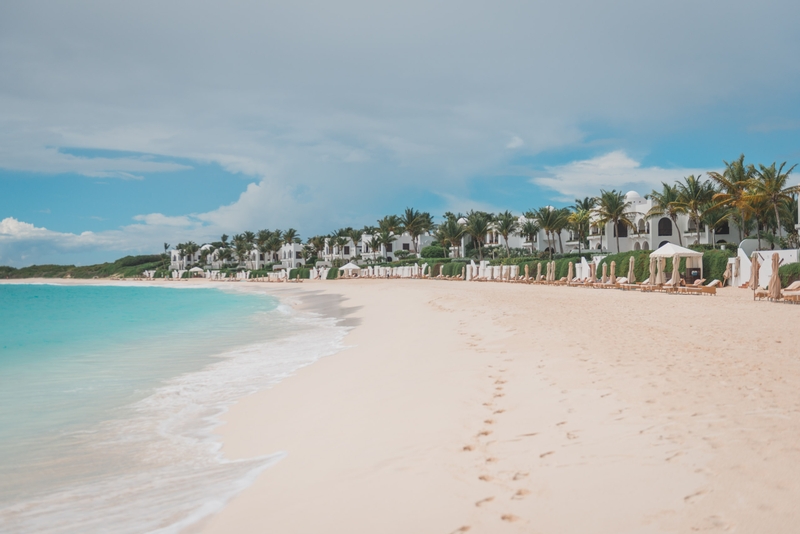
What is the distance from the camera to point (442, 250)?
68938 millimetres

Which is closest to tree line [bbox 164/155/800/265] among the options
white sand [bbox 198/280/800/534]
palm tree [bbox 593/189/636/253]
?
palm tree [bbox 593/189/636/253]

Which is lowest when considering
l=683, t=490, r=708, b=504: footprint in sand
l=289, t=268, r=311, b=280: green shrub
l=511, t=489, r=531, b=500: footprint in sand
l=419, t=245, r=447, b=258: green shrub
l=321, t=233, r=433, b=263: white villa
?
l=511, t=489, r=531, b=500: footprint in sand

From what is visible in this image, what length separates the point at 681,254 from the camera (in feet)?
77.2

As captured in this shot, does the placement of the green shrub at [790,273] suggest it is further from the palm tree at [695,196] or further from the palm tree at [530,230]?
the palm tree at [530,230]

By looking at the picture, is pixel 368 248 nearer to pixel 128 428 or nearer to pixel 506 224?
pixel 506 224

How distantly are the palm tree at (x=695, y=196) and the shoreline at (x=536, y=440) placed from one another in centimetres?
3915

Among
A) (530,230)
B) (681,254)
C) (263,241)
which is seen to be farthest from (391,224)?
(681,254)

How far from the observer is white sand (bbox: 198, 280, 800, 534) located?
293 cm

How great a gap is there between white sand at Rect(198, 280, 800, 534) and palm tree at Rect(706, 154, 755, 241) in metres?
31.7

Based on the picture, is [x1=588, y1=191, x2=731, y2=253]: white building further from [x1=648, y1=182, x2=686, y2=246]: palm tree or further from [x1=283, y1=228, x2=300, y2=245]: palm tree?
[x1=283, y1=228, x2=300, y2=245]: palm tree

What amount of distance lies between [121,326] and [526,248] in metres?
52.6

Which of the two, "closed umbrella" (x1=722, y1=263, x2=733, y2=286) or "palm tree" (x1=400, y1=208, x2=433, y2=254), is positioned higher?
"palm tree" (x1=400, y1=208, x2=433, y2=254)

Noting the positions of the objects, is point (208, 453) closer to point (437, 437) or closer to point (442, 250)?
point (437, 437)

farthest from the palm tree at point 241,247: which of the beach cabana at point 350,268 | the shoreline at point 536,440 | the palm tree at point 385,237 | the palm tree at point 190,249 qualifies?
the shoreline at point 536,440
